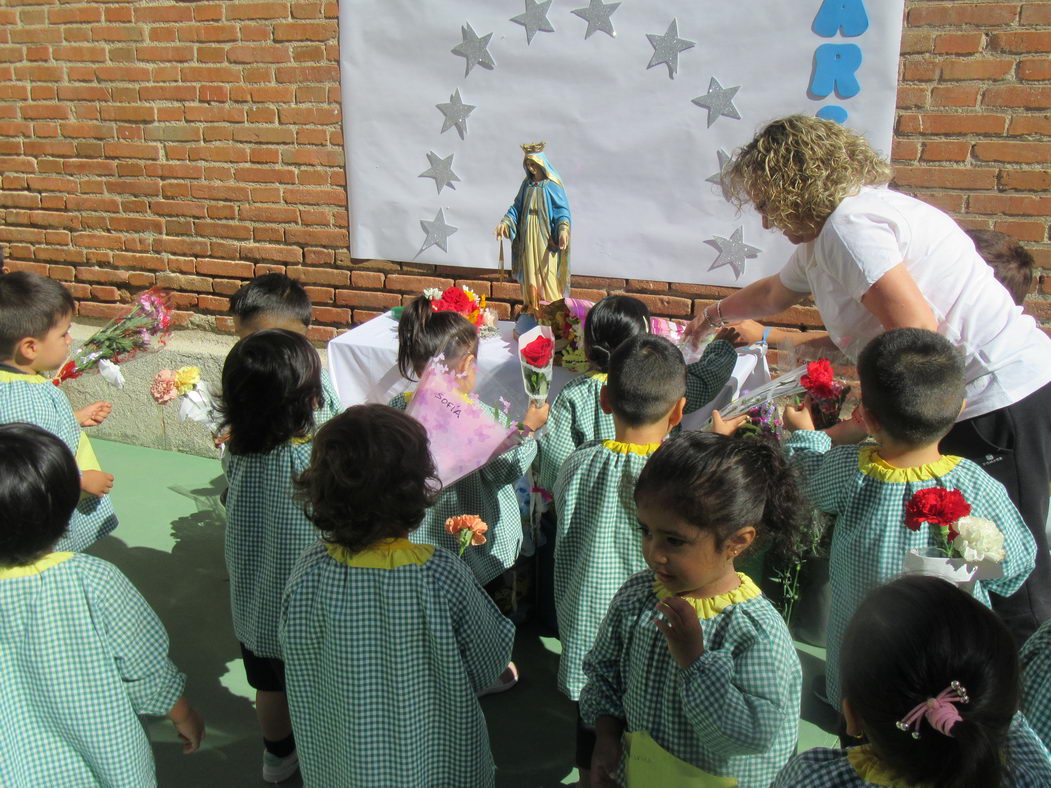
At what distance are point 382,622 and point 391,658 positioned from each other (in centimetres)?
8

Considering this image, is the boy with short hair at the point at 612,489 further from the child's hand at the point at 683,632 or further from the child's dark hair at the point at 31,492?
the child's dark hair at the point at 31,492

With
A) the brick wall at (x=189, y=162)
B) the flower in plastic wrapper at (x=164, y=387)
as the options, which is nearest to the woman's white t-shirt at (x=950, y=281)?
the brick wall at (x=189, y=162)

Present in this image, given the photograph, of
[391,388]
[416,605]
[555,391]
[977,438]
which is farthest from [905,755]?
[391,388]

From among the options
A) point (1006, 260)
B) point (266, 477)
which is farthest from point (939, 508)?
point (266, 477)

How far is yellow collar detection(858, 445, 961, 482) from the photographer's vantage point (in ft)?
7.03

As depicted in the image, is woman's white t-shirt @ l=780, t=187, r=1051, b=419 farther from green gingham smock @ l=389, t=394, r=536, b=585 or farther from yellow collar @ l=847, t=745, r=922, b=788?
yellow collar @ l=847, t=745, r=922, b=788

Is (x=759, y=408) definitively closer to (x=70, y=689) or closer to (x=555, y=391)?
(x=555, y=391)

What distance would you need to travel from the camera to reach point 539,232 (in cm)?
379

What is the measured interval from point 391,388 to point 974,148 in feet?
9.33

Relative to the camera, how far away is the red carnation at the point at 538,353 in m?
2.96

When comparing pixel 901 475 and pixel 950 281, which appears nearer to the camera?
pixel 901 475

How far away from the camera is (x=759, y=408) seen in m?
2.86

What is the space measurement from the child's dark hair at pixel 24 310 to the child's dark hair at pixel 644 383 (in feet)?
6.27

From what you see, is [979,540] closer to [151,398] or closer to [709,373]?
[709,373]
